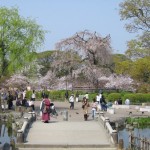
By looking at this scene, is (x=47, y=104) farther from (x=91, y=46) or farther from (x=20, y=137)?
(x=91, y=46)

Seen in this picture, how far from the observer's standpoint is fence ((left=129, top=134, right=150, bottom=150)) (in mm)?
21337

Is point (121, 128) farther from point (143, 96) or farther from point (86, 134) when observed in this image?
point (143, 96)

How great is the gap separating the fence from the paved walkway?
41.2 inches

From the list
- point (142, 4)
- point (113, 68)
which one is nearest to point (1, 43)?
point (142, 4)

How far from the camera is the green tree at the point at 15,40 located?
52156 millimetres

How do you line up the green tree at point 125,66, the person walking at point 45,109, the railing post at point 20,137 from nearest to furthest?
the railing post at point 20,137, the person walking at point 45,109, the green tree at point 125,66

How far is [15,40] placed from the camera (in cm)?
5269

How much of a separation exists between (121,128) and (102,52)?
128 feet

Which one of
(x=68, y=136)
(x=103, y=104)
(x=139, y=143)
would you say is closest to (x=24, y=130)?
(x=68, y=136)

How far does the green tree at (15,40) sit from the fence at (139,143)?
29.6 m

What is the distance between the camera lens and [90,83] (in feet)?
248

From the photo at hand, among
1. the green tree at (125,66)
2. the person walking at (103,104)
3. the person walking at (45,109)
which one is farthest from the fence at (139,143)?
the green tree at (125,66)

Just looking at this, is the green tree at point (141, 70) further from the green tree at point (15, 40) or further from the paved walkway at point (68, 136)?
the paved walkway at point (68, 136)

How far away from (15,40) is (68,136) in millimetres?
27489
